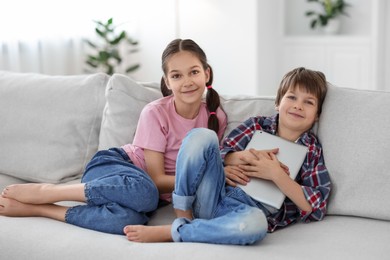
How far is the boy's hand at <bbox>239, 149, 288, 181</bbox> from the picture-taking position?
2.04 metres

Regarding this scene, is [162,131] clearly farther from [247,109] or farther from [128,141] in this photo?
[247,109]

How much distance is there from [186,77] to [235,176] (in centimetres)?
40

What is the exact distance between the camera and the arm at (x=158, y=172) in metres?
2.19

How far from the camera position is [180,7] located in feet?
15.9

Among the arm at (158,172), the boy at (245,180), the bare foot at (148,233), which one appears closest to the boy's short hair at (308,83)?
the boy at (245,180)

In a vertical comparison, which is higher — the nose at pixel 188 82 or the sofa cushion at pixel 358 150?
the nose at pixel 188 82

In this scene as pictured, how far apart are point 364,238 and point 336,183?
26 centimetres

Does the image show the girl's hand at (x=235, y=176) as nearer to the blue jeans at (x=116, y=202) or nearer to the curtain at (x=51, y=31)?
the blue jeans at (x=116, y=202)

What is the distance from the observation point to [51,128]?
2535 millimetres

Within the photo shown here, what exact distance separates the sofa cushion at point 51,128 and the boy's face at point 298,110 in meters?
0.78

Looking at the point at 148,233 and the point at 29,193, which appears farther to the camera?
the point at 29,193

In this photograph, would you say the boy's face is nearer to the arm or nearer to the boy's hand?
the boy's hand

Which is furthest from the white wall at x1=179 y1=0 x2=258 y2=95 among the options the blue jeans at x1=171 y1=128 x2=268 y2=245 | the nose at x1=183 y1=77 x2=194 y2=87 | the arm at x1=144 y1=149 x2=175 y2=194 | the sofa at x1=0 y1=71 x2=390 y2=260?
the blue jeans at x1=171 y1=128 x2=268 y2=245

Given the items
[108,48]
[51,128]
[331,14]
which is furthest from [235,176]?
[331,14]
